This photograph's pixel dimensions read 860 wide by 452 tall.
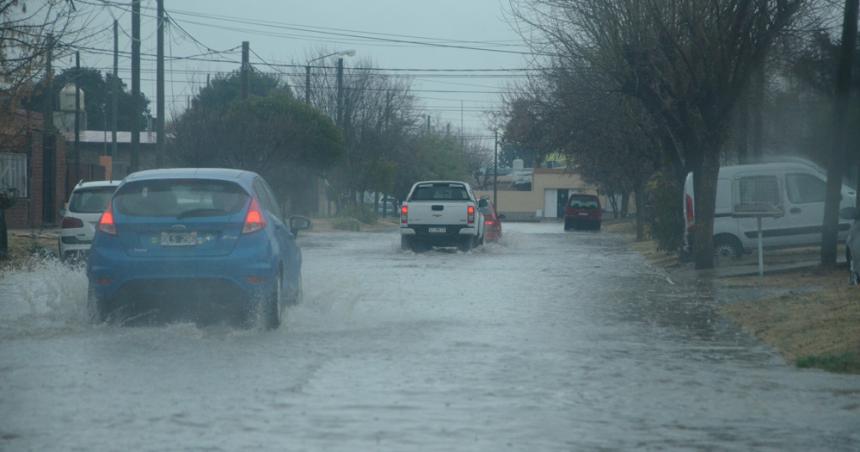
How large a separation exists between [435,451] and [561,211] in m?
98.6

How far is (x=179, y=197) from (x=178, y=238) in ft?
1.69

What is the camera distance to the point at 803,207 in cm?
2562

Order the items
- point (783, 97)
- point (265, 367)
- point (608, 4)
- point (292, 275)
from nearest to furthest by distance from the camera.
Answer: point (265, 367)
point (292, 275)
point (608, 4)
point (783, 97)

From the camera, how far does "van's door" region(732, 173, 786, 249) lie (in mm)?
25766

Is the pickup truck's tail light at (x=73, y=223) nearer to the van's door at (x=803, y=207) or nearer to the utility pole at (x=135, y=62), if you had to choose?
the utility pole at (x=135, y=62)

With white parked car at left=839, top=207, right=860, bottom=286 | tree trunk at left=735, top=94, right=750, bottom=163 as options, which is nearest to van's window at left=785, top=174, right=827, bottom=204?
tree trunk at left=735, top=94, right=750, bottom=163

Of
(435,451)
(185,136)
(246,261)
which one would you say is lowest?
(435,451)

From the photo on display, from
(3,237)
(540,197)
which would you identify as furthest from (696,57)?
(540,197)

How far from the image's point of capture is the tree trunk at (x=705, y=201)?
23.1m

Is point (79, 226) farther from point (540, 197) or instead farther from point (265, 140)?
point (540, 197)

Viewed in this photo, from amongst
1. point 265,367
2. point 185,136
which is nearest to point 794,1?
point 265,367

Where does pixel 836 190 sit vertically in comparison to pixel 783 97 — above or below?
below

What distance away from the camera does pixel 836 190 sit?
71.5 feet

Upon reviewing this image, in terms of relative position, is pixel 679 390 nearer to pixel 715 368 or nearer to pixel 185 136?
pixel 715 368
